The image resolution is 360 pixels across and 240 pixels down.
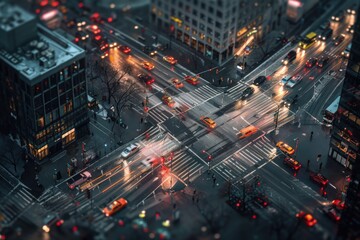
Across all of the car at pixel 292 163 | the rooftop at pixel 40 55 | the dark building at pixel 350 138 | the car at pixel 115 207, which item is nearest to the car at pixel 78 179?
the car at pixel 115 207

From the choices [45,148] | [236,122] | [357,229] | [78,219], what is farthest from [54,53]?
[357,229]

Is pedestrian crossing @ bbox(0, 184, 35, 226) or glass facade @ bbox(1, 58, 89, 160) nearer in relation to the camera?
pedestrian crossing @ bbox(0, 184, 35, 226)

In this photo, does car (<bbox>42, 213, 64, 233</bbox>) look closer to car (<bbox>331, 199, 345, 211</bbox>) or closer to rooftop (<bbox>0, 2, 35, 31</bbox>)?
rooftop (<bbox>0, 2, 35, 31</bbox>)

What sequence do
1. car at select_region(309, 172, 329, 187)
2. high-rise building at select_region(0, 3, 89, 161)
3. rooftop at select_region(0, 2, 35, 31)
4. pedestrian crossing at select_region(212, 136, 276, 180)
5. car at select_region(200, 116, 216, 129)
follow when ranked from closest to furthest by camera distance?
high-rise building at select_region(0, 3, 89, 161) < rooftop at select_region(0, 2, 35, 31) < car at select_region(309, 172, 329, 187) < pedestrian crossing at select_region(212, 136, 276, 180) < car at select_region(200, 116, 216, 129)

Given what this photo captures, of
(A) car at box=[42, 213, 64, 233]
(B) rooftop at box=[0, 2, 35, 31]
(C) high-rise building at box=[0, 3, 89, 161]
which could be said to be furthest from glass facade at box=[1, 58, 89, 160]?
(A) car at box=[42, 213, 64, 233]

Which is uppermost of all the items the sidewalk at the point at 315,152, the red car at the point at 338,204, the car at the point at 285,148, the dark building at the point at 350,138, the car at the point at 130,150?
the dark building at the point at 350,138

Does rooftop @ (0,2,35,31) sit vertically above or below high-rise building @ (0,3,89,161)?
above

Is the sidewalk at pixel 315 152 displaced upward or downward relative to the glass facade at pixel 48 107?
downward

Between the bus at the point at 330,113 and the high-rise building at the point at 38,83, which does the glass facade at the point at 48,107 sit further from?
the bus at the point at 330,113
